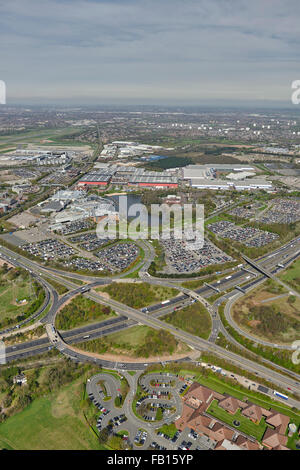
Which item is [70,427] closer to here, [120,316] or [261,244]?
[120,316]

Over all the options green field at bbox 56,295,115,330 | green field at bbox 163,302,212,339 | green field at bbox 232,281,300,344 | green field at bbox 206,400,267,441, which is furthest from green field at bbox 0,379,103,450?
green field at bbox 232,281,300,344

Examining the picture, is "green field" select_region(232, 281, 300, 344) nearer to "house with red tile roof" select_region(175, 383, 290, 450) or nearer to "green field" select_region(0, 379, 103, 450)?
"house with red tile roof" select_region(175, 383, 290, 450)

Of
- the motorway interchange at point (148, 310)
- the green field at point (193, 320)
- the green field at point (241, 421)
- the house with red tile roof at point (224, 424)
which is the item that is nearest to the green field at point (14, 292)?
the motorway interchange at point (148, 310)

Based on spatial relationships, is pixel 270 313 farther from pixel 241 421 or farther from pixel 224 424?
pixel 224 424

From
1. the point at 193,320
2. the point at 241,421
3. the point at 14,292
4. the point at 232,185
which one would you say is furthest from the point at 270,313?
the point at 232,185

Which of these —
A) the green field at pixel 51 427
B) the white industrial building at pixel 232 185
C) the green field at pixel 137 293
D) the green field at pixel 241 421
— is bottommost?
the green field at pixel 51 427

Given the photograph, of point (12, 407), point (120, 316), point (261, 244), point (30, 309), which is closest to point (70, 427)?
point (12, 407)

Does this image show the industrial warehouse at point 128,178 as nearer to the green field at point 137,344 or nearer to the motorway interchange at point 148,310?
the motorway interchange at point 148,310

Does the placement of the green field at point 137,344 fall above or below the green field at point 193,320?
below
